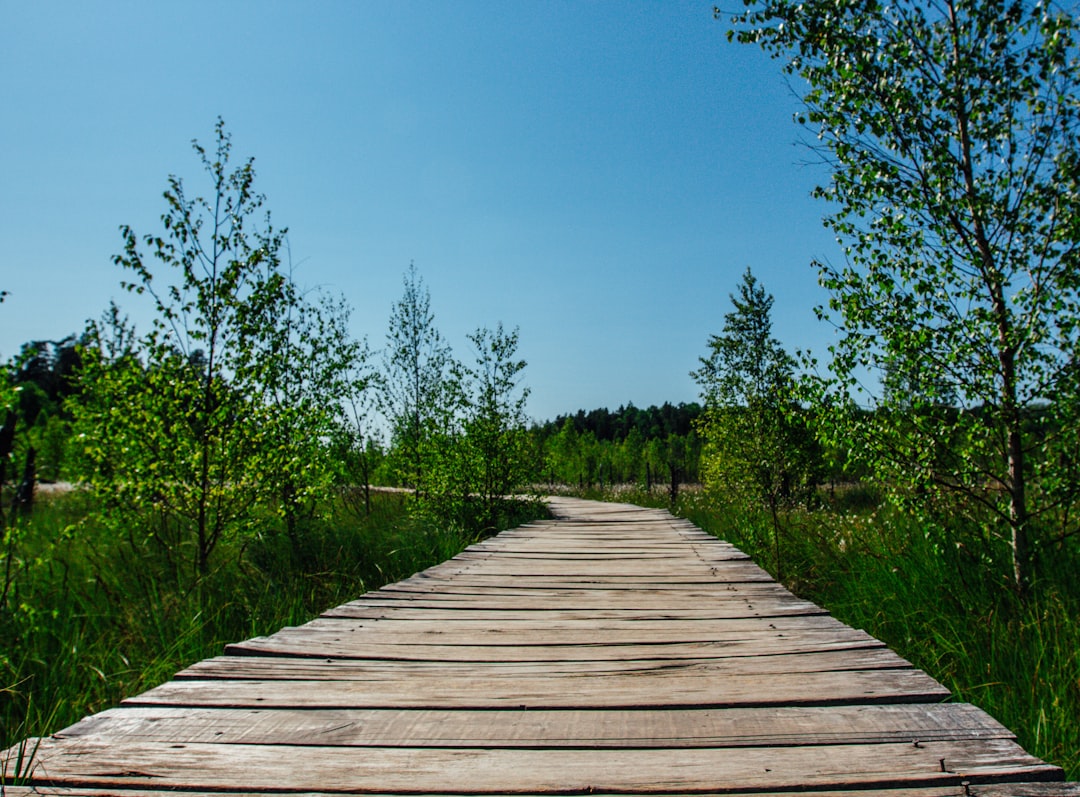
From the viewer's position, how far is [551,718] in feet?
7.18

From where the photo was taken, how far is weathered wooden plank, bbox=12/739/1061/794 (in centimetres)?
171

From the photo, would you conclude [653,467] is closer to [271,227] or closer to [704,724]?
[271,227]

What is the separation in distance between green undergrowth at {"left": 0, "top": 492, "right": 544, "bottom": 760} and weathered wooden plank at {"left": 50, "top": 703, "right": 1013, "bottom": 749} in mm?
458

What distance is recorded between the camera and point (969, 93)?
16.0 feet

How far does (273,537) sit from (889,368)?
6.72 m

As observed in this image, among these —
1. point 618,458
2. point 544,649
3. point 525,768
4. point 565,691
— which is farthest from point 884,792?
point 618,458

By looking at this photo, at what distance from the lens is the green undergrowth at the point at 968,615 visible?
3156mm

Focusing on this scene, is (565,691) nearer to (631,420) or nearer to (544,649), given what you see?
(544,649)

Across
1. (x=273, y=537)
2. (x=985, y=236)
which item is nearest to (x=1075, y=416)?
(x=985, y=236)

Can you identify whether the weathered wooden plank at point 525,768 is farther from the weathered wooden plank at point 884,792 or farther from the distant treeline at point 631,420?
the distant treeline at point 631,420

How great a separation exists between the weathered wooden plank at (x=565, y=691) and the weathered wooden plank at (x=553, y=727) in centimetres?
6

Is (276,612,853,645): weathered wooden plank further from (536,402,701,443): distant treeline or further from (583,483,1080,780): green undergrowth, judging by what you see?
(536,402,701,443): distant treeline

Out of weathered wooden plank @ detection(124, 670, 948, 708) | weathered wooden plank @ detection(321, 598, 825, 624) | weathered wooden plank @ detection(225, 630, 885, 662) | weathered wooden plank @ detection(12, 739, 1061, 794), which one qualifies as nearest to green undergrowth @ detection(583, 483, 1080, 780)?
weathered wooden plank @ detection(225, 630, 885, 662)

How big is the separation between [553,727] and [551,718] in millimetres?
81
